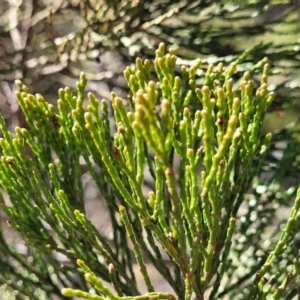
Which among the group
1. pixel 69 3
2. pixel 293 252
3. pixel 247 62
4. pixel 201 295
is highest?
pixel 69 3

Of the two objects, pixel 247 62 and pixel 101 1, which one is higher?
pixel 101 1

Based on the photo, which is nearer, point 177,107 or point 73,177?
point 177,107

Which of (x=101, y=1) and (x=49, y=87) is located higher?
(x=101, y=1)

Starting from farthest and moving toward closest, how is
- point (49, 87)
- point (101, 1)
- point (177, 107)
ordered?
point (49, 87) < point (101, 1) < point (177, 107)

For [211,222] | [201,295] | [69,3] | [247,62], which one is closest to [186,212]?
[211,222]

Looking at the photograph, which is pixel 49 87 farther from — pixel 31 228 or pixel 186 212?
pixel 186 212

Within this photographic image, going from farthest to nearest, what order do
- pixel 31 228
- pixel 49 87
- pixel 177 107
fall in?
pixel 49 87, pixel 31 228, pixel 177 107

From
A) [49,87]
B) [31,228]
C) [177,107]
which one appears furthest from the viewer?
[49,87]

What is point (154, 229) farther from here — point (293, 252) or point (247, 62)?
point (247, 62)

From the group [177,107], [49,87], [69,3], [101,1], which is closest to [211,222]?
[177,107]
